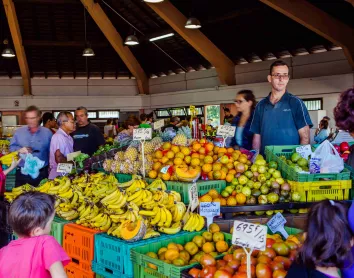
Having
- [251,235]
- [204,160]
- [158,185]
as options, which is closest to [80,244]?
[158,185]

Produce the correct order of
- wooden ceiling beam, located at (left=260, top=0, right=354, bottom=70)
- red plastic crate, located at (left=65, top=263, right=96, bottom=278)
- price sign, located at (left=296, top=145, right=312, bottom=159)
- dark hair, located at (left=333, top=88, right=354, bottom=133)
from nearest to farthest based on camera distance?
dark hair, located at (left=333, top=88, right=354, bottom=133), red plastic crate, located at (left=65, top=263, right=96, bottom=278), price sign, located at (left=296, top=145, right=312, bottom=159), wooden ceiling beam, located at (left=260, top=0, right=354, bottom=70)

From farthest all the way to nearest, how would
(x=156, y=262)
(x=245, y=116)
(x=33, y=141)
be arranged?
(x=33, y=141) < (x=245, y=116) < (x=156, y=262)

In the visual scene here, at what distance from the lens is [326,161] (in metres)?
3.39

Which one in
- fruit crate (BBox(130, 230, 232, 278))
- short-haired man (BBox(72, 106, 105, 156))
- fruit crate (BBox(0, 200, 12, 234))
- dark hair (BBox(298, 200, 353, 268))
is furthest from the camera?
short-haired man (BBox(72, 106, 105, 156))

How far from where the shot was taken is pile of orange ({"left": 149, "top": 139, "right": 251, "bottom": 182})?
3.58 meters

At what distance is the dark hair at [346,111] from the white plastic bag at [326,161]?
4.79 ft

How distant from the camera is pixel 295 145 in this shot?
12.6ft

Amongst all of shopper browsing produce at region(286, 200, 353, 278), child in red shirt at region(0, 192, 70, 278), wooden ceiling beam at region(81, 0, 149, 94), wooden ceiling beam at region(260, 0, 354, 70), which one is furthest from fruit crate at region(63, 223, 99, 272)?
wooden ceiling beam at region(81, 0, 149, 94)

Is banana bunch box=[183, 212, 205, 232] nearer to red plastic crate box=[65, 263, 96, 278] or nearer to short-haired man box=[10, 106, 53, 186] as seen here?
red plastic crate box=[65, 263, 96, 278]

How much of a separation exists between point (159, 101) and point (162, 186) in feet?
47.5

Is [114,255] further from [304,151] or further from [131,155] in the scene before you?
[304,151]

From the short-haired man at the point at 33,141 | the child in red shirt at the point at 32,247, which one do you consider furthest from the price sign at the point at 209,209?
the short-haired man at the point at 33,141

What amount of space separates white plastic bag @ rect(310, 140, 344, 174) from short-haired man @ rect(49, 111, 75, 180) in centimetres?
283

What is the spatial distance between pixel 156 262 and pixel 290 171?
149cm
